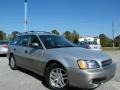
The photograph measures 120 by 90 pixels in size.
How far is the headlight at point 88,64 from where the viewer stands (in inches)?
236

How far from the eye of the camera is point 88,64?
6023mm

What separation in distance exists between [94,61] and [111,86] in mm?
1563

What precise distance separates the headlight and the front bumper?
108mm

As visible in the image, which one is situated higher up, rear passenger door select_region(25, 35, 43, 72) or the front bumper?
rear passenger door select_region(25, 35, 43, 72)

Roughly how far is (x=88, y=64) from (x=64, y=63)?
0.67 meters

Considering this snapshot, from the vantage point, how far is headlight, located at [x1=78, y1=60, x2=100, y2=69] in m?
6.00

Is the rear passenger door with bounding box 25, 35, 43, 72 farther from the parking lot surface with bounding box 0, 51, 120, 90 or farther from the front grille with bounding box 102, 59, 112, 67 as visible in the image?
the front grille with bounding box 102, 59, 112, 67

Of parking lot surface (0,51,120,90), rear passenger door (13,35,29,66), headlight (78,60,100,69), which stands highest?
rear passenger door (13,35,29,66)

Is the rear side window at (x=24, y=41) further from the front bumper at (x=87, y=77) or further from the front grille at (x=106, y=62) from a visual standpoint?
the front grille at (x=106, y=62)

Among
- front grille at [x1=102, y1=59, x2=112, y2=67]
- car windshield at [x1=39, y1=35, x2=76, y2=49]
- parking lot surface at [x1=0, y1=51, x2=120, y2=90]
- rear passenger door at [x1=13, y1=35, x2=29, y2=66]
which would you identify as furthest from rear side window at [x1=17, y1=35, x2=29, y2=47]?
front grille at [x1=102, y1=59, x2=112, y2=67]

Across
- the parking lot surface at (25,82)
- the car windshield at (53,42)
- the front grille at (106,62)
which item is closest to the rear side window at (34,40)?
the car windshield at (53,42)

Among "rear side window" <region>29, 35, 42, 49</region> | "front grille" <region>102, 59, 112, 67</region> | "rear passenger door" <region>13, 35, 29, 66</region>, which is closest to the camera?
"front grille" <region>102, 59, 112, 67</region>

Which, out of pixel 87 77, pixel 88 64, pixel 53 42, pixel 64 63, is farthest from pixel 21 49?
pixel 87 77

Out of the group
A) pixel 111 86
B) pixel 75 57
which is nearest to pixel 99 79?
pixel 75 57
